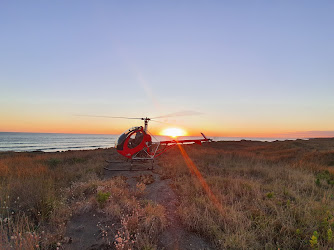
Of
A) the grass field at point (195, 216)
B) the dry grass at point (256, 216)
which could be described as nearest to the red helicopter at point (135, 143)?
the grass field at point (195, 216)

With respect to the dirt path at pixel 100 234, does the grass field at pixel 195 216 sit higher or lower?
higher

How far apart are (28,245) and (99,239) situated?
129 cm

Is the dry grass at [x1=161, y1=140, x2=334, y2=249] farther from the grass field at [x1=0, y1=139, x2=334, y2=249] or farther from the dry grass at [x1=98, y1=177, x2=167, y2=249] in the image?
the dry grass at [x1=98, y1=177, x2=167, y2=249]

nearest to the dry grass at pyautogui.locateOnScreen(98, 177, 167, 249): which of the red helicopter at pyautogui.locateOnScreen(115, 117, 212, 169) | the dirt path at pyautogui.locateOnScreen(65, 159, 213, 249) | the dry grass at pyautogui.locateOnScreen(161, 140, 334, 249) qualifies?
the dirt path at pyautogui.locateOnScreen(65, 159, 213, 249)

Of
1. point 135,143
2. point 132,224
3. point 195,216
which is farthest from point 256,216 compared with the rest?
point 135,143

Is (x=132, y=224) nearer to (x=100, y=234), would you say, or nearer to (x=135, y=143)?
(x=100, y=234)

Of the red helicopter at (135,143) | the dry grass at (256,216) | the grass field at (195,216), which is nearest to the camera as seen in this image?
the grass field at (195,216)

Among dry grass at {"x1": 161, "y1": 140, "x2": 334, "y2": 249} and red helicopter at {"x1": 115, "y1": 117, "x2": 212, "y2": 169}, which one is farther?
red helicopter at {"x1": 115, "y1": 117, "x2": 212, "y2": 169}

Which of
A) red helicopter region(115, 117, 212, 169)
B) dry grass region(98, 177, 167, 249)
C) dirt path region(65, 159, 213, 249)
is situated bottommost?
dirt path region(65, 159, 213, 249)

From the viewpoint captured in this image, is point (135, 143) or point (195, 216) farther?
point (135, 143)

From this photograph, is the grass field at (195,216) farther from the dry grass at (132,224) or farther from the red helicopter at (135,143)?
the red helicopter at (135,143)

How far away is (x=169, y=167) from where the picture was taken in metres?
11.4

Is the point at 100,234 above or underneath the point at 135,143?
underneath

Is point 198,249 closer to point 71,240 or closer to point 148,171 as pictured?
point 71,240
